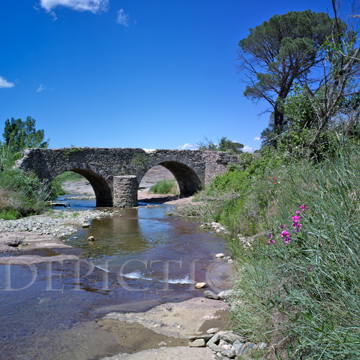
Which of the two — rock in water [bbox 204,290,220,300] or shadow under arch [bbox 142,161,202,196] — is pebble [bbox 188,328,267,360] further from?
shadow under arch [bbox 142,161,202,196]

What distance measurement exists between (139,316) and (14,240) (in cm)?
416

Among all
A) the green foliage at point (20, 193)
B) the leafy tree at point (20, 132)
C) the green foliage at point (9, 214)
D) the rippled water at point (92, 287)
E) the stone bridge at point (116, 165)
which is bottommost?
the rippled water at point (92, 287)

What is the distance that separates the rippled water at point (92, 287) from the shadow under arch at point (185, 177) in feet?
34.6

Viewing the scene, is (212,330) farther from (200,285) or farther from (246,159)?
(246,159)

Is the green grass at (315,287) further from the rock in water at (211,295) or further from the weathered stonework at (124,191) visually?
the weathered stonework at (124,191)

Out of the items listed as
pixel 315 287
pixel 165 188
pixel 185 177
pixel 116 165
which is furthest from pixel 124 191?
pixel 315 287

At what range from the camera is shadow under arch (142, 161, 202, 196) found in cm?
1855

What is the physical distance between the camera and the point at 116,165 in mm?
15109

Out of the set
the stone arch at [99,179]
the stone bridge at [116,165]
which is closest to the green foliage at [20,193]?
the stone bridge at [116,165]

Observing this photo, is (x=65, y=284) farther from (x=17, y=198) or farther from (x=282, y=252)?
(x=17, y=198)

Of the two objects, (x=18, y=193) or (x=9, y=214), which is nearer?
(x=9, y=214)

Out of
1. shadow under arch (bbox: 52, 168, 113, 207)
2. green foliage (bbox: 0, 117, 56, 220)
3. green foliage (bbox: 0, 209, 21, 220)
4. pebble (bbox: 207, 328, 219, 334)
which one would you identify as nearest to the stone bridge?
shadow under arch (bbox: 52, 168, 113, 207)

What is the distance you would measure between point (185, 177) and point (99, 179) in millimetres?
6126

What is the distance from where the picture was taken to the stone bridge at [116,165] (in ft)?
42.2
